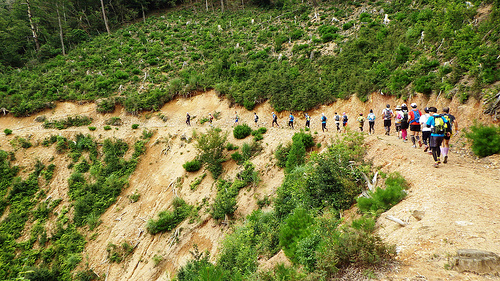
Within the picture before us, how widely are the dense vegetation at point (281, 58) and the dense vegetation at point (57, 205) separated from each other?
24.0 feet

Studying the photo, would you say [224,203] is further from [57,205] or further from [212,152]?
[57,205]

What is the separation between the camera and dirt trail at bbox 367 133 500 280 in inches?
191

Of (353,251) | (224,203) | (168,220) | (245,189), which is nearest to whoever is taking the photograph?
(353,251)

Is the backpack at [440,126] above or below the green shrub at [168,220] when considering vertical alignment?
above

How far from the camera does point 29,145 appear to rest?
25031 millimetres

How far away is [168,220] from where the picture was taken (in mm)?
17562

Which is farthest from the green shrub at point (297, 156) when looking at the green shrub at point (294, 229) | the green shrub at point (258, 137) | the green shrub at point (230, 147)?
the green shrub at point (294, 229)

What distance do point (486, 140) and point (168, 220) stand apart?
56.6 feet

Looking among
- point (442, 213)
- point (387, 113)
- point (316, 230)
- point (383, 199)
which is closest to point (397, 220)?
point (442, 213)

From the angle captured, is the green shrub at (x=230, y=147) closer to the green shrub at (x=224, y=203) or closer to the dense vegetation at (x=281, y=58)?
the green shrub at (x=224, y=203)

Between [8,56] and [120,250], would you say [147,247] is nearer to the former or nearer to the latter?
[120,250]

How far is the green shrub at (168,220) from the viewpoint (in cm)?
1744

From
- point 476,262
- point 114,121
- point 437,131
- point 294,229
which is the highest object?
point 437,131

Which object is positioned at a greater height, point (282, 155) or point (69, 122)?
point (69, 122)
